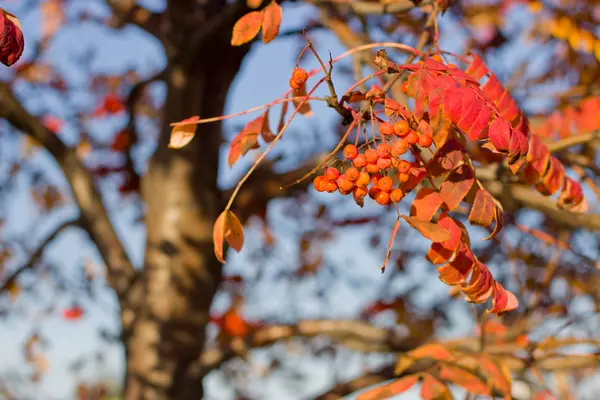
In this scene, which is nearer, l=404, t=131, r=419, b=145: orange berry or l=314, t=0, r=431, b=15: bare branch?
l=404, t=131, r=419, b=145: orange berry

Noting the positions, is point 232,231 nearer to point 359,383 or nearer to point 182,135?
point 182,135

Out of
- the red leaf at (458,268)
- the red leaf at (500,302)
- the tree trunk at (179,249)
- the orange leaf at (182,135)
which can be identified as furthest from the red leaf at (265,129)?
the tree trunk at (179,249)

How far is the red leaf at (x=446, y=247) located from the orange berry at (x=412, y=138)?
0.78 ft

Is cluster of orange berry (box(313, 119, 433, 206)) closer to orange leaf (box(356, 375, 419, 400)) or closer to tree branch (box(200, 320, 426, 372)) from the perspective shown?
orange leaf (box(356, 375, 419, 400))

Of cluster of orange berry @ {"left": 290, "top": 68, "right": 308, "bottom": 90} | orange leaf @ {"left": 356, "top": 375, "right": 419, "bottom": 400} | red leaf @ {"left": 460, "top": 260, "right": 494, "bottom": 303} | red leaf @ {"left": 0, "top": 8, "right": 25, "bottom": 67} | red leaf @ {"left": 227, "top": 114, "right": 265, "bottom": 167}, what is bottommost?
orange leaf @ {"left": 356, "top": 375, "right": 419, "bottom": 400}

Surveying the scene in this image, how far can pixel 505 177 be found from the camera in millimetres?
2439

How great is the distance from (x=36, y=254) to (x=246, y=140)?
8.52 feet

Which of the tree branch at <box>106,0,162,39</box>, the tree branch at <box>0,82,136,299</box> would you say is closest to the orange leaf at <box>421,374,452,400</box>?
the tree branch at <box>0,82,136,299</box>

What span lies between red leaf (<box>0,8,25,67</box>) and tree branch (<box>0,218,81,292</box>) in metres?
2.77

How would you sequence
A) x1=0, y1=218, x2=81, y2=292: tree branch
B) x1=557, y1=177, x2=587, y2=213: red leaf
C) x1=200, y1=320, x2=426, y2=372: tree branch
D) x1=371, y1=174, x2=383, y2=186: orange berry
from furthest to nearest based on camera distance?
x1=0, y1=218, x2=81, y2=292: tree branch → x1=200, y1=320, x2=426, y2=372: tree branch → x1=557, y1=177, x2=587, y2=213: red leaf → x1=371, y1=174, x2=383, y2=186: orange berry

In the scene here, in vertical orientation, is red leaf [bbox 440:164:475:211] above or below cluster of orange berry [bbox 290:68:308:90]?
below

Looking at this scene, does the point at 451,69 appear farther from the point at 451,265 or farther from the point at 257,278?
the point at 257,278

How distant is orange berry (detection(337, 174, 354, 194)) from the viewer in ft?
4.81

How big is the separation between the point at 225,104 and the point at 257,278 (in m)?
2.72
